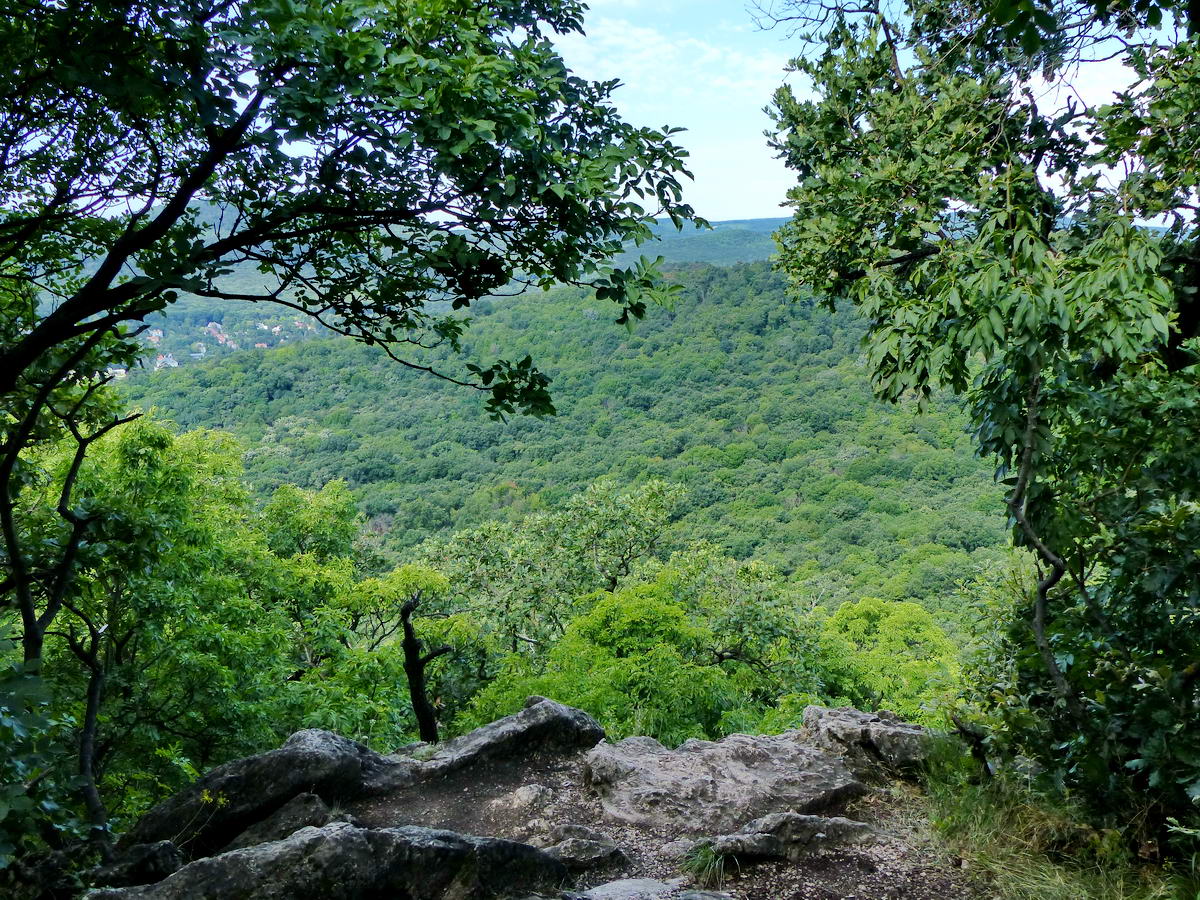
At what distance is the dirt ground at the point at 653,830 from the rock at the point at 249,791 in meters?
0.33

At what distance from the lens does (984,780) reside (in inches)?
182

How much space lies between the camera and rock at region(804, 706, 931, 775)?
6199 millimetres

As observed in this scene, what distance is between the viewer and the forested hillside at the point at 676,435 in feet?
167

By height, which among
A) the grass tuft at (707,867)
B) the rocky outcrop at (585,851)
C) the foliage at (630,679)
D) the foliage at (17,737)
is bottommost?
the foliage at (630,679)

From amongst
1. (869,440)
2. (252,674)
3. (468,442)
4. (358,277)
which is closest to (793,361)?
(869,440)

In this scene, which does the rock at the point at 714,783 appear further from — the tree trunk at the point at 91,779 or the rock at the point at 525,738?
the tree trunk at the point at 91,779

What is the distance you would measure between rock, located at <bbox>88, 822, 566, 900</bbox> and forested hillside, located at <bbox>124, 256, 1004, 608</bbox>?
3453 cm

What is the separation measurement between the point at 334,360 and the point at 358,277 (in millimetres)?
83218

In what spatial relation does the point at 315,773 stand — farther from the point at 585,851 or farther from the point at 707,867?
the point at 707,867

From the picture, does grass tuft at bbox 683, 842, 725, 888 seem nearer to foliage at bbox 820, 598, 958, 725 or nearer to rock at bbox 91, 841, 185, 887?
rock at bbox 91, 841, 185, 887

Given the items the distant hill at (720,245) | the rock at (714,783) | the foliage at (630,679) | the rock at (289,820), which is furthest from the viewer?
the distant hill at (720,245)

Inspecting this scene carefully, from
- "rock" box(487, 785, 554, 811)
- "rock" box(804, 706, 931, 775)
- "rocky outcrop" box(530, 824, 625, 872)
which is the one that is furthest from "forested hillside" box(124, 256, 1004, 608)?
"rocky outcrop" box(530, 824, 625, 872)

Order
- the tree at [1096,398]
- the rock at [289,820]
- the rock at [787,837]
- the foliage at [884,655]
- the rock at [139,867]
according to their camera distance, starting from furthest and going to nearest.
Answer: the foliage at [884,655], the rock at [289,820], the rock at [787,837], the rock at [139,867], the tree at [1096,398]

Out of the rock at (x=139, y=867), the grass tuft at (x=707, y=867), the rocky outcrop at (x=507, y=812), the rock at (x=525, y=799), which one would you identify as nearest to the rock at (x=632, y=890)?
the rocky outcrop at (x=507, y=812)
